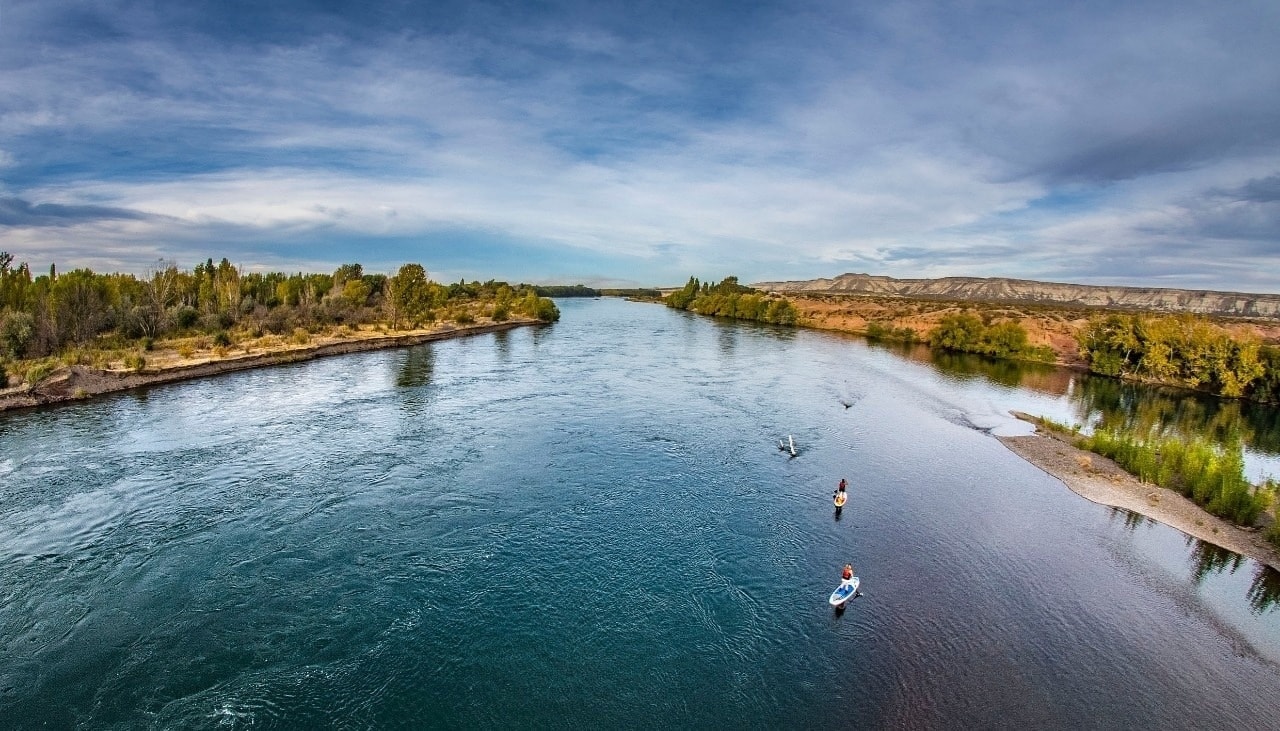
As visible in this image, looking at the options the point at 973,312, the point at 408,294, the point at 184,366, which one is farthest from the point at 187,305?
the point at 973,312

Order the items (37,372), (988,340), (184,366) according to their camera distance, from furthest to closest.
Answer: (988,340), (184,366), (37,372)

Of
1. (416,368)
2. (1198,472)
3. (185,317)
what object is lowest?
(1198,472)

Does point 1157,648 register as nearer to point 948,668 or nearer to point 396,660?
point 948,668

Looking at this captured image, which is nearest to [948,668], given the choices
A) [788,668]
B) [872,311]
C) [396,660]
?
[788,668]

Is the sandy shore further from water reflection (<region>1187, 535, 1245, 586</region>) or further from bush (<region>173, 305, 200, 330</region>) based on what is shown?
bush (<region>173, 305, 200, 330</region>)

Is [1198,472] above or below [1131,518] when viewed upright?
above

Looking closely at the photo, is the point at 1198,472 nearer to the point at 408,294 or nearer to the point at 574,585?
the point at 574,585

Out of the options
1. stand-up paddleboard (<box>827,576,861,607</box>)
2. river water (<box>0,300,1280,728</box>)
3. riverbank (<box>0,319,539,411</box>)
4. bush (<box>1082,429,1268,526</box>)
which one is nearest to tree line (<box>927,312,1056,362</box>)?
bush (<box>1082,429,1268,526</box>)
